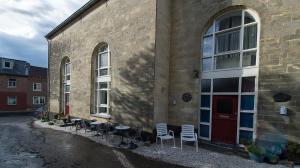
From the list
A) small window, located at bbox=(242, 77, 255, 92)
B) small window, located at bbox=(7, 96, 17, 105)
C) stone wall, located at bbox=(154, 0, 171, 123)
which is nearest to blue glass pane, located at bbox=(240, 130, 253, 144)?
small window, located at bbox=(242, 77, 255, 92)

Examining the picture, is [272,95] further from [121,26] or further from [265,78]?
[121,26]

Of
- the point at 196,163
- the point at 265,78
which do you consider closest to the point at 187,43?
the point at 265,78

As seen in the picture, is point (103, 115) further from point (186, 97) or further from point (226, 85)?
point (226, 85)

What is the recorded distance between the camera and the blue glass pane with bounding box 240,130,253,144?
6934 millimetres

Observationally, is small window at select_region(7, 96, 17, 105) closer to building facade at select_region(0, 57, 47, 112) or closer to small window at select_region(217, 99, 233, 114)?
building facade at select_region(0, 57, 47, 112)

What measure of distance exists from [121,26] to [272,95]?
7689mm

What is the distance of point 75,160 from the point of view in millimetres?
6188

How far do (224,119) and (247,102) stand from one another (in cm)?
112

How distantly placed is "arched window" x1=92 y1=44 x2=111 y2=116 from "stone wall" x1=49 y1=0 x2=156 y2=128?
18.6 inches

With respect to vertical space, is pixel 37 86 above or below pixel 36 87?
above

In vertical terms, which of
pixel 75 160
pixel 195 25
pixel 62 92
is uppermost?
pixel 195 25

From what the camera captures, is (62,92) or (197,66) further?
(62,92)

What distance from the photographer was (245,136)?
7.16m

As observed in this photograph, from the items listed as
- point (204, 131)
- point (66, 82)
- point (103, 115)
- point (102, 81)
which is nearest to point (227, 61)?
point (204, 131)
